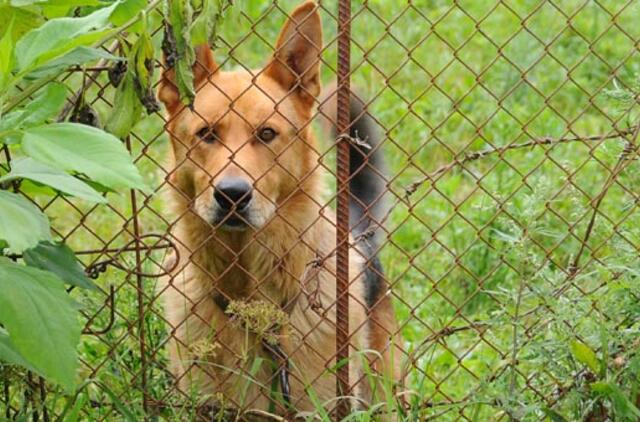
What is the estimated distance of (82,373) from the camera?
15.4 feet

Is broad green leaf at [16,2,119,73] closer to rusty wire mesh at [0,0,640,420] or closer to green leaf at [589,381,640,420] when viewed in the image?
rusty wire mesh at [0,0,640,420]

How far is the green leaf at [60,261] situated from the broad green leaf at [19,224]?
0.39m

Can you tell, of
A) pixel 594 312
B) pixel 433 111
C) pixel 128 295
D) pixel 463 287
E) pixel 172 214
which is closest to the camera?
pixel 594 312

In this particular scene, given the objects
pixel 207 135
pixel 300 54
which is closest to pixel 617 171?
pixel 300 54

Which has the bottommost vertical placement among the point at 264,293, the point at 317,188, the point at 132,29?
the point at 264,293

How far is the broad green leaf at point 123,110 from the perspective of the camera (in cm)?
300

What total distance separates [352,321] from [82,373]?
46.2 inches

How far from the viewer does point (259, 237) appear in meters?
4.30

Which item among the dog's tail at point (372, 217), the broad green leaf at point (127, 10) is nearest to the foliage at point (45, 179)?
the broad green leaf at point (127, 10)

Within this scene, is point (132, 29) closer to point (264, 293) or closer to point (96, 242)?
point (264, 293)

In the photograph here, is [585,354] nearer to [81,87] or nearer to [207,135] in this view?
[207,135]

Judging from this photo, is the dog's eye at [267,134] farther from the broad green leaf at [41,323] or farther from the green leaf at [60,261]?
the broad green leaf at [41,323]

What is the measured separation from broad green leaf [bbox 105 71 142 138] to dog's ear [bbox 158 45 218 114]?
2.84ft

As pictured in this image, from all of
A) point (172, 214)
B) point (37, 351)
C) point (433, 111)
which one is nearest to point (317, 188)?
point (172, 214)
